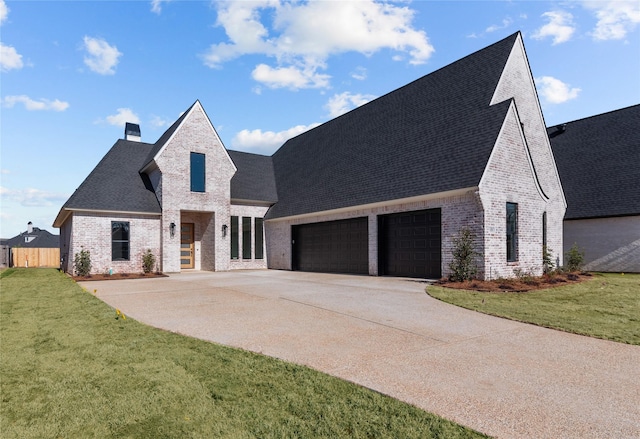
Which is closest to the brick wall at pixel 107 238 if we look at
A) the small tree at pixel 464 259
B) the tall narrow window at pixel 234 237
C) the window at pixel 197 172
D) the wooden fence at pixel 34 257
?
the window at pixel 197 172

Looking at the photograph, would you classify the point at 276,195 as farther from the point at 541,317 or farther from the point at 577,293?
the point at 541,317

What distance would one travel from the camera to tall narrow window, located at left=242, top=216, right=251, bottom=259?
24.2 meters

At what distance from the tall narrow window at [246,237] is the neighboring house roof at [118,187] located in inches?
209

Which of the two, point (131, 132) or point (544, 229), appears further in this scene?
point (131, 132)

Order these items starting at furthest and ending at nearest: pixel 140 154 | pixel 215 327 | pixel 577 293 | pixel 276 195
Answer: pixel 276 195 < pixel 140 154 < pixel 577 293 < pixel 215 327

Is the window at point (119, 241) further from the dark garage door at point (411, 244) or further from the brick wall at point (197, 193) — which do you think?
the dark garage door at point (411, 244)

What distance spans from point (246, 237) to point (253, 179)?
4.46 metres

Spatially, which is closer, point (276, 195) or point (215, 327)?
point (215, 327)

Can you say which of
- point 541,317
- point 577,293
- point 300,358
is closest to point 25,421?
point 300,358

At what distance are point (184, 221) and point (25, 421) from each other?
21.4m

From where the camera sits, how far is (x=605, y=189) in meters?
20.1

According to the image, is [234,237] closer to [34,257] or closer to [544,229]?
[544,229]

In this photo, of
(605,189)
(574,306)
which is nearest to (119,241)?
(574,306)

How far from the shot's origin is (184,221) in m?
24.0
